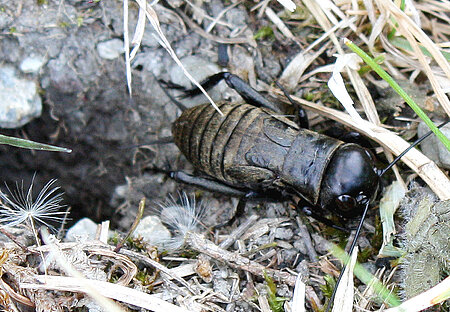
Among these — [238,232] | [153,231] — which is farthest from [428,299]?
[153,231]

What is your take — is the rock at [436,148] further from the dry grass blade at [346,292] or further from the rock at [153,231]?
the rock at [153,231]

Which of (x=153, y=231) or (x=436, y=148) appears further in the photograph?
(x=153, y=231)

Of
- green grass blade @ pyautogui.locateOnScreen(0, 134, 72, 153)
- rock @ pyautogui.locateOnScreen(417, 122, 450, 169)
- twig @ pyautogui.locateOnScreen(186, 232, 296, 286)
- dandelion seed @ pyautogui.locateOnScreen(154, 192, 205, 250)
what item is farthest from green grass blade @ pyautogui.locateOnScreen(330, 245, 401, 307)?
green grass blade @ pyautogui.locateOnScreen(0, 134, 72, 153)

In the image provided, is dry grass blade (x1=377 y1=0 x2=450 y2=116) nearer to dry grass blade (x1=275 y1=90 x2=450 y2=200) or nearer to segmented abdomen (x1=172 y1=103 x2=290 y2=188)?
dry grass blade (x1=275 y1=90 x2=450 y2=200)

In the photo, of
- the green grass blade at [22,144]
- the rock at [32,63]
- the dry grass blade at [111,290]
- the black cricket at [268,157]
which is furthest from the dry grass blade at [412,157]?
the rock at [32,63]

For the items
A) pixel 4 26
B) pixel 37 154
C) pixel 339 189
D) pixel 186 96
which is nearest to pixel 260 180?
pixel 339 189

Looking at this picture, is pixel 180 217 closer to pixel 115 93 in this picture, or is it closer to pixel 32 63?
pixel 115 93
